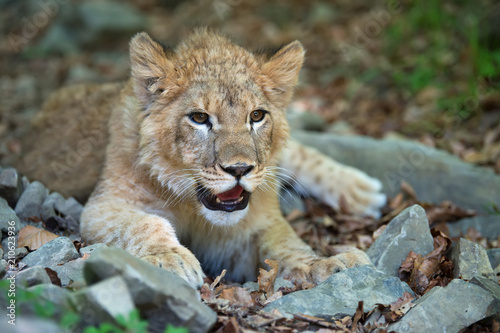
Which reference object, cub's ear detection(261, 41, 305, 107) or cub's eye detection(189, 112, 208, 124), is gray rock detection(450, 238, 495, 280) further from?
cub's eye detection(189, 112, 208, 124)

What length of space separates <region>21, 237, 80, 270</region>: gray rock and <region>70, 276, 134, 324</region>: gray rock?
3.56 feet

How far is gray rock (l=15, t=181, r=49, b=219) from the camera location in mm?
5094

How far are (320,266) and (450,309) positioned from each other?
3.51 ft

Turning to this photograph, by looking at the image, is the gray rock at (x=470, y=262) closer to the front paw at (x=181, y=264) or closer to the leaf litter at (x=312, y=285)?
the leaf litter at (x=312, y=285)

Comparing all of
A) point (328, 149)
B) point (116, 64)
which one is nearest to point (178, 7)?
point (116, 64)

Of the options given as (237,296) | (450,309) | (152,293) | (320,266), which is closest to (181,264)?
(237,296)

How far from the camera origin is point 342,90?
11.5 metres

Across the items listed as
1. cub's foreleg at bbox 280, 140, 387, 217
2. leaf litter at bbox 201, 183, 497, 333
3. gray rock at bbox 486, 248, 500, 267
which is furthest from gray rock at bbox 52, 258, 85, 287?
gray rock at bbox 486, 248, 500, 267

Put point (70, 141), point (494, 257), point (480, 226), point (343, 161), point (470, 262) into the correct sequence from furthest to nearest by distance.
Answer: point (343, 161) → point (70, 141) → point (480, 226) → point (494, 257) → point (470, 262)

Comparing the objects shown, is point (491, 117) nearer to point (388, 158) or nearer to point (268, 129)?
point (388, 158)

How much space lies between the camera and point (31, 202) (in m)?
5.16

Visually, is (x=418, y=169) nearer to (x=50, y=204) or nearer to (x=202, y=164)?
(x=202, y=164)

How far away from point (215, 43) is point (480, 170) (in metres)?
3.77

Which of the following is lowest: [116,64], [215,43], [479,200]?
[479,200]
